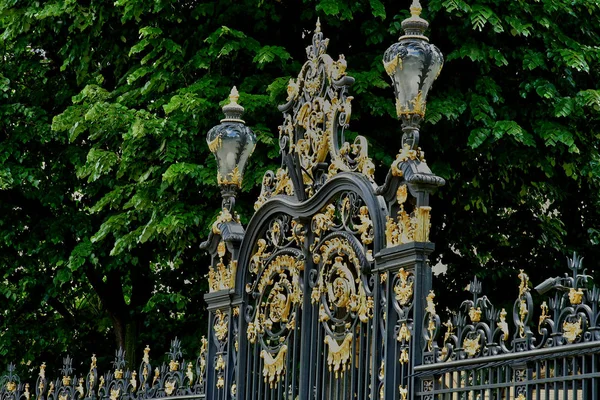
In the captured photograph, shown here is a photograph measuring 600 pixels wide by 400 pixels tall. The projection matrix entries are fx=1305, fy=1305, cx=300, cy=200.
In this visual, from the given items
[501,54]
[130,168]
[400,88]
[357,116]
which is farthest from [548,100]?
[400,88]

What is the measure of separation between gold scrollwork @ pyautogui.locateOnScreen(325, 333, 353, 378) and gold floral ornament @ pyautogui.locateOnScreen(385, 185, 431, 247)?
2.52 ft

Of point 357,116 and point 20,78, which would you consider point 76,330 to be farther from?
point 357,116

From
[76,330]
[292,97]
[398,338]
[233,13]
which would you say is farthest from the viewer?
[76,330]

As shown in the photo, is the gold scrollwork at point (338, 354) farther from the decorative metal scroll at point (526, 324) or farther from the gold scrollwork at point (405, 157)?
the gold scrollwork at point (405, 157)

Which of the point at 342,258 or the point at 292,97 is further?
the point at 292,97

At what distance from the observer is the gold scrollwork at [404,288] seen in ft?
24.6

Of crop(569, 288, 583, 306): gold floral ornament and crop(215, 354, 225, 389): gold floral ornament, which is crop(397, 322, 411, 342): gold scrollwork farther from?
crop(215, 354, 225, 389): gold floral ornament

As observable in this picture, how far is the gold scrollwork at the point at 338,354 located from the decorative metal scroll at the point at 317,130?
1063 millimetres

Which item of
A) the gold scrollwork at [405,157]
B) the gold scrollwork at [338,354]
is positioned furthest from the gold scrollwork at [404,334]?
the gold scrollwork at [405,157]

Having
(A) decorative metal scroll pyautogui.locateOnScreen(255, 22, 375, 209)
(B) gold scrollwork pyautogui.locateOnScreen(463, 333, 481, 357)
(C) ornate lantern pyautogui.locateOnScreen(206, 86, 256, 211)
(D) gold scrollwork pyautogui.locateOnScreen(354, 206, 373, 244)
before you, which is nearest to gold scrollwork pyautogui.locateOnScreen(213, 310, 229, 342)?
(C) ornate lantern pyautogui.locateOnScreen(206, 86, 256, 211)

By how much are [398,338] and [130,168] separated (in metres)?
7.38

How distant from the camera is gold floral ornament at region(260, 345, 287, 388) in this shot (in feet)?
28.9

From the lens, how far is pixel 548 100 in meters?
14.1

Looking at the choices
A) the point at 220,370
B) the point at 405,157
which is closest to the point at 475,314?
the point at 405,157
